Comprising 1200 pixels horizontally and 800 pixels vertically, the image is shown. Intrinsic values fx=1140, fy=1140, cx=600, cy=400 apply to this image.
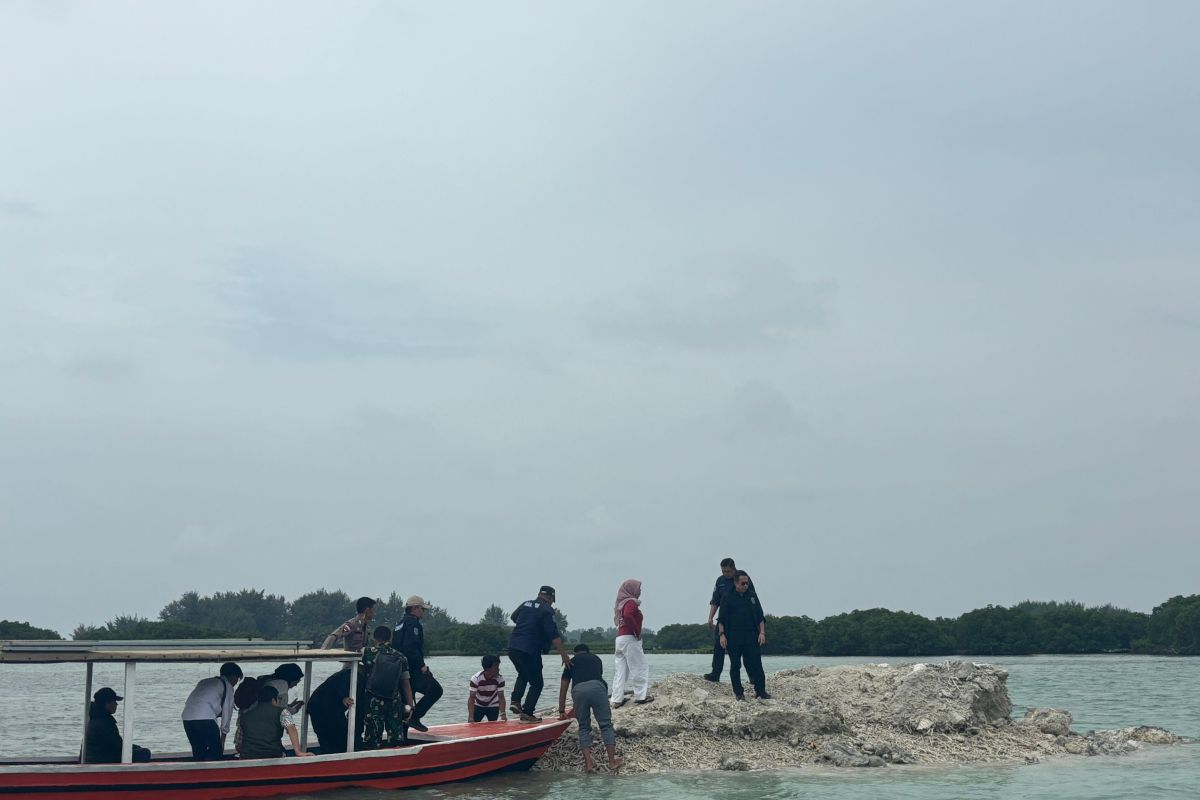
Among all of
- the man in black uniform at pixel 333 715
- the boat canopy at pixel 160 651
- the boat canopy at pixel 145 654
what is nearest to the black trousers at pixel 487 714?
the man in black uniform at pixel 333 715

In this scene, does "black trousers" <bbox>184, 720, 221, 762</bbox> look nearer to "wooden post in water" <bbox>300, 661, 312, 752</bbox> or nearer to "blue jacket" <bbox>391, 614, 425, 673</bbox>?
"wooden post in water" <bbox>300, 661, 312, 752</bbox>

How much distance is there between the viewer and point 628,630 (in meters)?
16.8

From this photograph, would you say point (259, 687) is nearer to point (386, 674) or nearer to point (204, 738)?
point (204, 738)

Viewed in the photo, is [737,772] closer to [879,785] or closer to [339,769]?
[879,785]

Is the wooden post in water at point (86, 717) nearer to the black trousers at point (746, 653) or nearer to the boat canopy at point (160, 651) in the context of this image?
the boat canopy at point (160, 651)

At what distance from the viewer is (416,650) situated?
50.7ft

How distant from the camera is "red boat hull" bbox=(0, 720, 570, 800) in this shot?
478 inches

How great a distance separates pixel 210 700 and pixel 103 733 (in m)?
1.23

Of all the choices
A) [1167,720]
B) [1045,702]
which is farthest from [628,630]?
[1045,702]

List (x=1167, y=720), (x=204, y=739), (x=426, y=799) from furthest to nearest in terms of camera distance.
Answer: (x=1167, y=720) < (x=426, y=799) < (x=204, y=739)

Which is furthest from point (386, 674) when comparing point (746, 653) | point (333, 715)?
point (746, 653)

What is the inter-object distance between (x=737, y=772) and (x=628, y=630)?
2514 mm

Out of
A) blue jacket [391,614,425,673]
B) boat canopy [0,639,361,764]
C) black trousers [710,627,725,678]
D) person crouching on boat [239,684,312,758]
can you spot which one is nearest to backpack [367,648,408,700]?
boat canopy [0,639,361,764]

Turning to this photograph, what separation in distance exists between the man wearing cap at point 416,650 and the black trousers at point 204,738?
2752 mm
